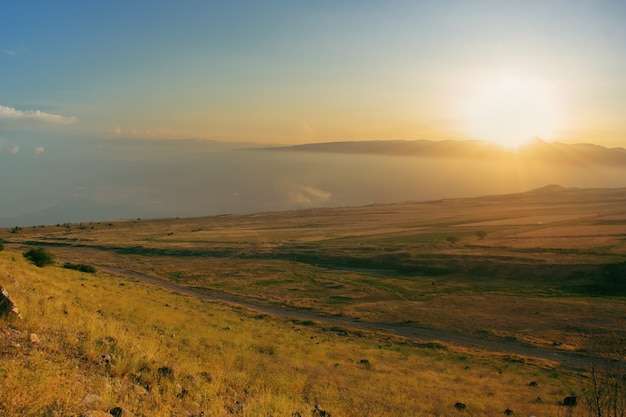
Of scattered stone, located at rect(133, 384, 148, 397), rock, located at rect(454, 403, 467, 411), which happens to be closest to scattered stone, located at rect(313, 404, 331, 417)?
scattered stone, located at rect(133, 384, 148, 397)

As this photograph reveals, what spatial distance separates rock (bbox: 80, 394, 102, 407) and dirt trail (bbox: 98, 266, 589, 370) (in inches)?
1165

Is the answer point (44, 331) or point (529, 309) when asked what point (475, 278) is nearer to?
point (529, 309)

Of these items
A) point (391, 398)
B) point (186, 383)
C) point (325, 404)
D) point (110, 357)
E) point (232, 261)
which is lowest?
point (232, 261)

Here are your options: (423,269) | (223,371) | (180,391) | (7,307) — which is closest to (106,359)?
(180,391)

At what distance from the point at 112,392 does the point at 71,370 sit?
1.32m

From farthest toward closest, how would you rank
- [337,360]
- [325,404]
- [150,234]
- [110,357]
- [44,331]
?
[150,234]
[337,360]
[325,404]
[44,331]
[110,357]

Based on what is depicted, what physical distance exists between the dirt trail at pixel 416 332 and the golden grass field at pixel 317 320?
813 millimetres

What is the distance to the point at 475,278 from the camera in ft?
199

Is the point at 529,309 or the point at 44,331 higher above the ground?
the point at 44,331

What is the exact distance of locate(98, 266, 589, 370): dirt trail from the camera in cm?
3164

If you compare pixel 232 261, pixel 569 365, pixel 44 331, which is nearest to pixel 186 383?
pixel 44 331

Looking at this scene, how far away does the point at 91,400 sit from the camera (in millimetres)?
8578

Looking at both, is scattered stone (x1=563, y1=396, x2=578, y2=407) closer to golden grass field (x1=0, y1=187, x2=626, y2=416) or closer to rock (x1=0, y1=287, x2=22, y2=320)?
golden grass field (x1=0, y1=187, x2=626, y2=416)

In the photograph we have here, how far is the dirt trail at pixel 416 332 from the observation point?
3164 centimetres
